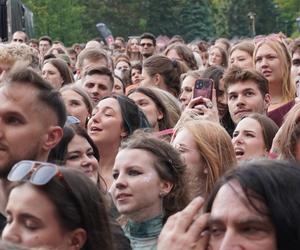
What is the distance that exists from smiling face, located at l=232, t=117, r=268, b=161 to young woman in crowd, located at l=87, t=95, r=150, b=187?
36.8 inches

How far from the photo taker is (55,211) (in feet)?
14.5

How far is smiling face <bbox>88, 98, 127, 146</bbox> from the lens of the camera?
7707 millimetres

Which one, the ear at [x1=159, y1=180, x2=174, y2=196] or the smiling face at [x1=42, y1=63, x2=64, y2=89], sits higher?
the ear at [x1=159, y1=180, x2=174, y2=196]

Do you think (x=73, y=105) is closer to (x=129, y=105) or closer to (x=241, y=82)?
(x=129, y=105)

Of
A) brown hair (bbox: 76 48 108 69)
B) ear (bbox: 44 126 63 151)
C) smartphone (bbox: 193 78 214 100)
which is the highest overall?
ear (bbox: 44 126 63 151)

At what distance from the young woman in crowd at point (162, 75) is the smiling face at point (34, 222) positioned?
6241 millimetres

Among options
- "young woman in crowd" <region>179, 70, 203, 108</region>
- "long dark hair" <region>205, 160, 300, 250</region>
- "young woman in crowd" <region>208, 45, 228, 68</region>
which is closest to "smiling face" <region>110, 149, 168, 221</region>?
"long dark hair" <region>205, 160, 300, 250</region>

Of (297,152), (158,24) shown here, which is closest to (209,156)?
(297,152)

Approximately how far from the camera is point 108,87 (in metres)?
10.1

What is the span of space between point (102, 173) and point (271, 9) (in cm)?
6906

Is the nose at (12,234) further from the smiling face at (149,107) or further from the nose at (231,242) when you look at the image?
the smiling face at (149,107)

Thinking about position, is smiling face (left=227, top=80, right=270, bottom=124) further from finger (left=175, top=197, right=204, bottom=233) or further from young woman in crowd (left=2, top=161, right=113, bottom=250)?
finger (left=175, top=197, right=204, bottom=233)

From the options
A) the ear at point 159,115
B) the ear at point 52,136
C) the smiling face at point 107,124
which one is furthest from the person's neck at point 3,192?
the ear at point 159,115

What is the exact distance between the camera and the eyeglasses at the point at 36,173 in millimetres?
4484
